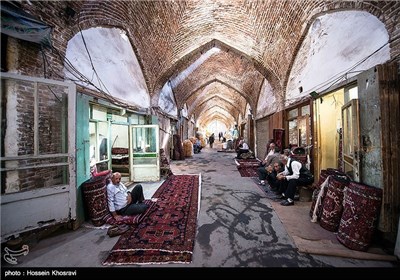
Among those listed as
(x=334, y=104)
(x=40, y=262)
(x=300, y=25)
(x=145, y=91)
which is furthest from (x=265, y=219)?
(x=145, y=91)

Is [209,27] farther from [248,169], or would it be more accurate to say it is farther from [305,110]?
[248,169]

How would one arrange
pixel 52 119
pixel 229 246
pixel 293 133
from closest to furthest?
pixel 229 246, pixel 52 119, pixel 293 133

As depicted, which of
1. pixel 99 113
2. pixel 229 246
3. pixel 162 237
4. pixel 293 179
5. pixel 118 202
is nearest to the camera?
pixel 229 246

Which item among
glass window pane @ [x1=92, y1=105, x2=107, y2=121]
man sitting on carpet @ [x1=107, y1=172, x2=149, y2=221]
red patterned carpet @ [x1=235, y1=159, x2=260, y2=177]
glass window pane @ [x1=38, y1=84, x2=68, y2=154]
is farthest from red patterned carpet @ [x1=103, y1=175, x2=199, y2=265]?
red patterned carpet @ [x1=235, y1=159, x2=260, y2=177]

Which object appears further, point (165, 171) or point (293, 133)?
point (165, 171)

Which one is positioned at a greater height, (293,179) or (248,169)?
(293,179)

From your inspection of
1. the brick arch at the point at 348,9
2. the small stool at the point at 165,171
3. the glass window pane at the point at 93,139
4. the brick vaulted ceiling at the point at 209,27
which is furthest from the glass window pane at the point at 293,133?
the glass window pane at the point at 93,139

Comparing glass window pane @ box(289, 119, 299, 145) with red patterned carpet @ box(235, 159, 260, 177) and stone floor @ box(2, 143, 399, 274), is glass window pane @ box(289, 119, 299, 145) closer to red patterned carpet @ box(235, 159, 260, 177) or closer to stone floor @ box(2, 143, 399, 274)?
red patterned carpet @ box(235, 159, 260, 177)

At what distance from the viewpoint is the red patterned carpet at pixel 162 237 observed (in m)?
2.27

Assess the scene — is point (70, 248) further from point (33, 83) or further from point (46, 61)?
point (46, 61)

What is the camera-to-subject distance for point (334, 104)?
4.94 metres

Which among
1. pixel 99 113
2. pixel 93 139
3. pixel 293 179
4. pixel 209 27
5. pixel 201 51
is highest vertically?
pixel 209 27

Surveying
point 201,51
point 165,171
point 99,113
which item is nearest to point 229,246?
point 99,113

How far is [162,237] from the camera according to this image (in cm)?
273
